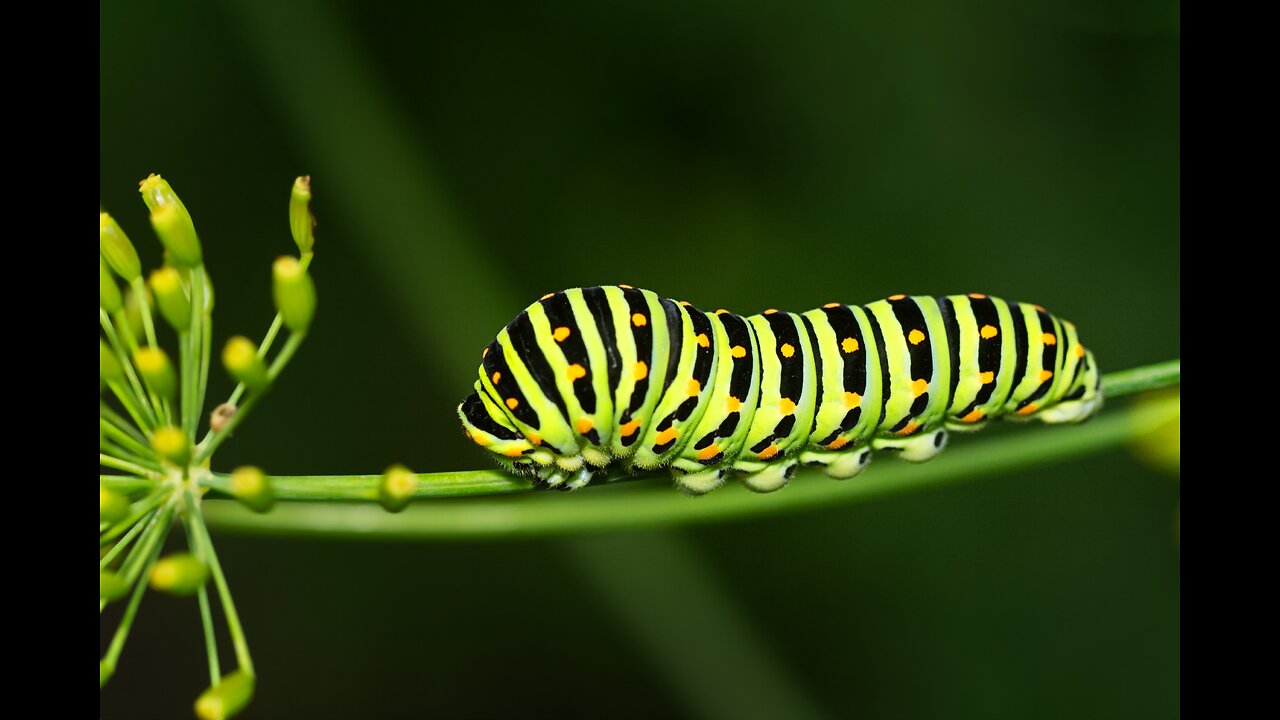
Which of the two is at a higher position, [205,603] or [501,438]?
[501,438]

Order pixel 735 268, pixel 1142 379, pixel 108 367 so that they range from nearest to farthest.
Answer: pixel 108 367 < pixel 1142 379 < pixel 735 268

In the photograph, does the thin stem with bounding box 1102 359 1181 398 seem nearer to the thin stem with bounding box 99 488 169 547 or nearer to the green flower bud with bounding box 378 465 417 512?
the green flower bud with bounding box 378 465 417 512

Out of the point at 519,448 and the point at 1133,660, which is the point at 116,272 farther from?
the point at 1133,660

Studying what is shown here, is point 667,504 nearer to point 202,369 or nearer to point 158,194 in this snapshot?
point 202,369

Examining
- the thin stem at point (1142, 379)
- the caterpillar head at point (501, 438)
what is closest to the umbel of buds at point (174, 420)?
the caterpillar head at point (501, 438)

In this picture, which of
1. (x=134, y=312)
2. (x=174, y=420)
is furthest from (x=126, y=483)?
(x=134, y=312)

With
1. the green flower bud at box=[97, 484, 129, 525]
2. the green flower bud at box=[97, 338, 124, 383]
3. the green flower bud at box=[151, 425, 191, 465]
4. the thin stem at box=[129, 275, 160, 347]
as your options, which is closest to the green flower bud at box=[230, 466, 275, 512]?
the green flower bud at box=[151, 425, 191, 465]

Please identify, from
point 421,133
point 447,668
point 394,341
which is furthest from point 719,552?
point 421,133

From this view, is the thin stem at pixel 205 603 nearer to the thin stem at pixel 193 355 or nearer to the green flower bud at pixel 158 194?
the thin stem at pixel 193 355
